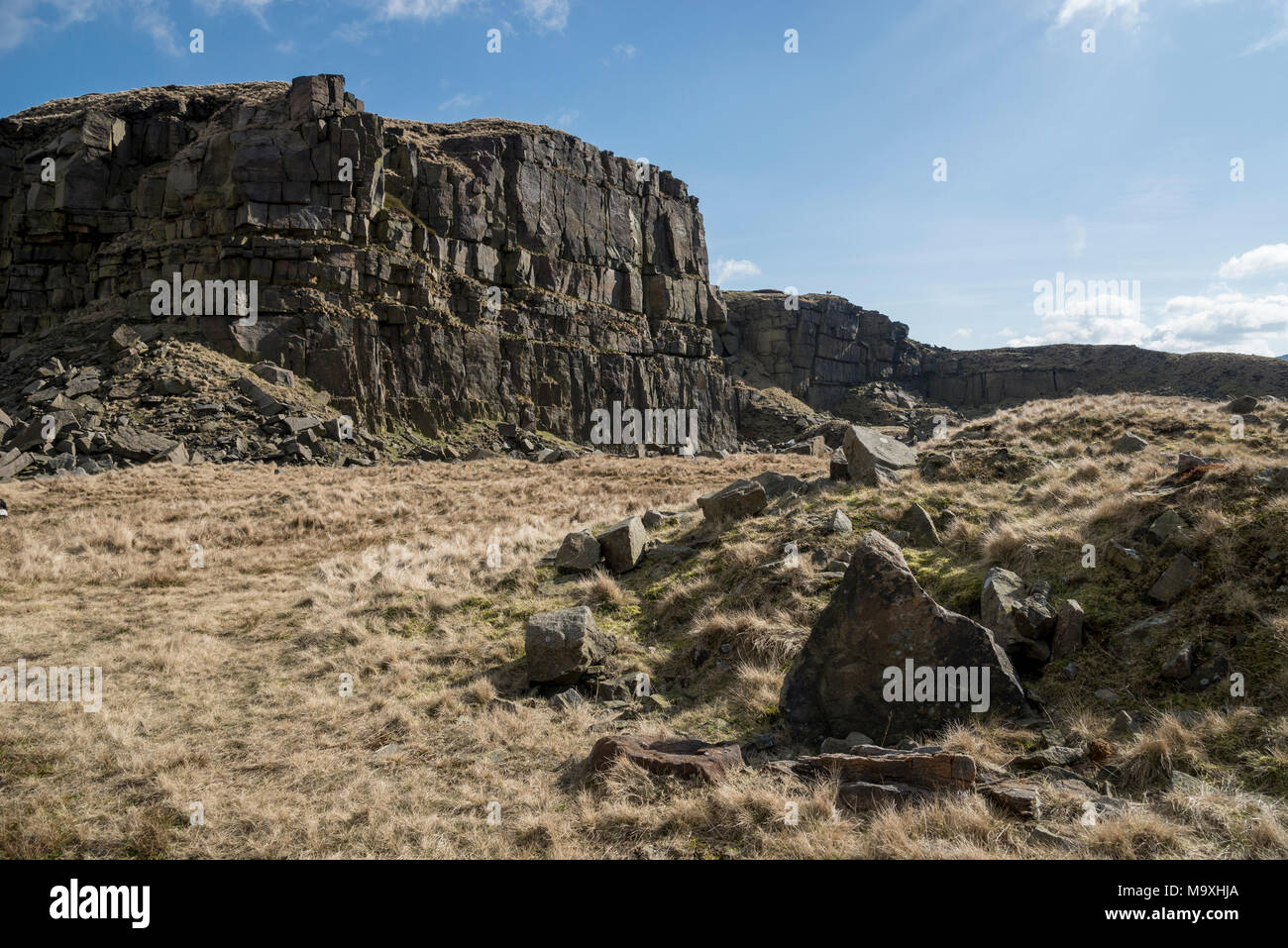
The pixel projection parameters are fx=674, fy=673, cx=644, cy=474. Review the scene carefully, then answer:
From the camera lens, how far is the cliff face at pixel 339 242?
134ft

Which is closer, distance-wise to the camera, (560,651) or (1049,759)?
(1049,759)

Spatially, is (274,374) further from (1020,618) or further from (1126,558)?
(1126,558)

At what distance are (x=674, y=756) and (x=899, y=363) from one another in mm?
107265

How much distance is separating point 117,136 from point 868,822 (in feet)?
205

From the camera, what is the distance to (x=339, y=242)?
1694 inches

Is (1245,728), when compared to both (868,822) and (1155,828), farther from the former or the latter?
(868,822)

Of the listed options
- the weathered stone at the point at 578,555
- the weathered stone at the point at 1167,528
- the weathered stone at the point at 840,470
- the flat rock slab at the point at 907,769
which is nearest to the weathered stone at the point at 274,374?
the weathered stone at the point at 578,555

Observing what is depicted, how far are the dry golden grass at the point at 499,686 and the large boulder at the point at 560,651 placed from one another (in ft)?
1.55

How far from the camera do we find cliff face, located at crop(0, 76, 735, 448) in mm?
40750

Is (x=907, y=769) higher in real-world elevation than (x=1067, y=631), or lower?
lower

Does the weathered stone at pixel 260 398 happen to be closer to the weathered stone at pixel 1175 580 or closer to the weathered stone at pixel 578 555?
the weathered stone at pixel 578 555

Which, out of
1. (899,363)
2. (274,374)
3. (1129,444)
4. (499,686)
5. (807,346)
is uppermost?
(807,346)

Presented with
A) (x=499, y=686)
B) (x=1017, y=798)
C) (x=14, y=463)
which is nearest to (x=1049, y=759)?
(x=1017, y=798)
